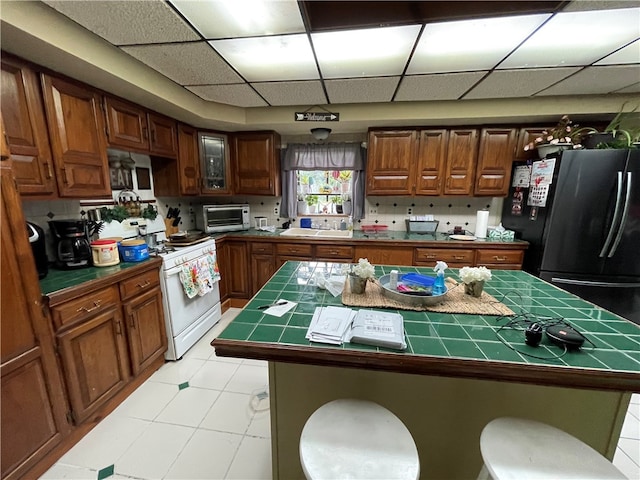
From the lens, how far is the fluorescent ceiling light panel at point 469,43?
1382 millimetres

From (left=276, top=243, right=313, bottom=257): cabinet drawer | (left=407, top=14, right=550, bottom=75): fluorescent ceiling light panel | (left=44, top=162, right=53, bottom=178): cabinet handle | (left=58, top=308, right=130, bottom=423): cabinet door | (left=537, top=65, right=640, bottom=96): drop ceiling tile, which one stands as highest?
(left=537, top=65, right=640, bottom=96): drop ceiling tile

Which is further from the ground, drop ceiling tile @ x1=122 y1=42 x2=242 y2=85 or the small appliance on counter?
drop ceiling tile @ x1=122 y1=42 x2=242 y2=85

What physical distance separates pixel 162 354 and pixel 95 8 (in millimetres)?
2323

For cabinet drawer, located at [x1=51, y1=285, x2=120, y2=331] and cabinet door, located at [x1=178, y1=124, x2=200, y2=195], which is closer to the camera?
cabinet drawer, located at [x1=51, y1=285, x2=120, y2=331]

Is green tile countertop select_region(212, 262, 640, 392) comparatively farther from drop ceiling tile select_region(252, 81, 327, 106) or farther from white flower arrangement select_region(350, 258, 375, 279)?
drop ceiling tile select_region(252, 81, 327, 106)

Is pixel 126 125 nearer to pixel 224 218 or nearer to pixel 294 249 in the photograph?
pixel 224 218

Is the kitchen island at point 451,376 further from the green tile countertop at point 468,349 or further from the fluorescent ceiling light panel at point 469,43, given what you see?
the fluorescent ceiling light panel at point 469,43

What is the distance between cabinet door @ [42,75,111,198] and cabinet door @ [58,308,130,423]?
2.83 ft

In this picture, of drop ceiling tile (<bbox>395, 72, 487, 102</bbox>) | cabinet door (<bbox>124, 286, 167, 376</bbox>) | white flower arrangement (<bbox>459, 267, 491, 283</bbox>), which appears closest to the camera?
white flower arrangement (<bbox>459, 267, 491, 283</bbox>)

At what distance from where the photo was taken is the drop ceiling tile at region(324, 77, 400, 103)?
2.11m

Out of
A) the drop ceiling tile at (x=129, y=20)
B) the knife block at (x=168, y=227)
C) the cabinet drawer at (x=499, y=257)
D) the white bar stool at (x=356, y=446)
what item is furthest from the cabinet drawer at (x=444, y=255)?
the knife block at (x=168, y=227)

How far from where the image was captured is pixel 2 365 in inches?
45.7

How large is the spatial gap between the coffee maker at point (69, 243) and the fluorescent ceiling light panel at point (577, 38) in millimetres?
3071

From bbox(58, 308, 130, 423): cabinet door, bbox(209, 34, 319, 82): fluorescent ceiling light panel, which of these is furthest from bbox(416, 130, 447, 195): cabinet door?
bbox(58, 308, 130, 423): cabinet door
